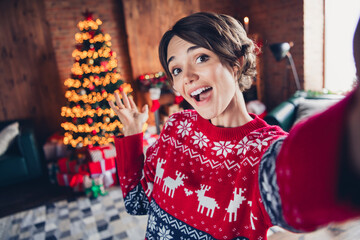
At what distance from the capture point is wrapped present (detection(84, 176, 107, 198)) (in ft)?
10.2

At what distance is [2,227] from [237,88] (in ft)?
9.84

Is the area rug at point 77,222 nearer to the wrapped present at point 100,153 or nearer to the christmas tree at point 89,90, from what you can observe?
the wrapped present at point 100,153

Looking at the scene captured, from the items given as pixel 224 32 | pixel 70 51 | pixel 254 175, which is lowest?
pixel 254 175

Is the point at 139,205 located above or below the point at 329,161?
below

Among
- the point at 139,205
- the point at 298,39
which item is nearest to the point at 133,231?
the point at 139,205

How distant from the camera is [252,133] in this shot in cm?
73

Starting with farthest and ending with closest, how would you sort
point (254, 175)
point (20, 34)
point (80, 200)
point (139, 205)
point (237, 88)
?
point (20, 34), point (80, 200), point (139, 205), point (237, 88), point (254, 175)

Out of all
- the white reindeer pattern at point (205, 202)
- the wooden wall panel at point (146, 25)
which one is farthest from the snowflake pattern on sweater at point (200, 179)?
the wooden wall panel at point (146, 25)

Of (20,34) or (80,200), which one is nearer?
(80,200)

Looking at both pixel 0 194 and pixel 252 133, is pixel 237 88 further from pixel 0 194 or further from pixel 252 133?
pixel 0 194

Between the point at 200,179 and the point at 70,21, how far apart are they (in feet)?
13.9

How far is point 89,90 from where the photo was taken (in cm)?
343

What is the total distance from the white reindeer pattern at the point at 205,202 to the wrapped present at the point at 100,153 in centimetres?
282

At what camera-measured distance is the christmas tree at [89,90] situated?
3367mm
